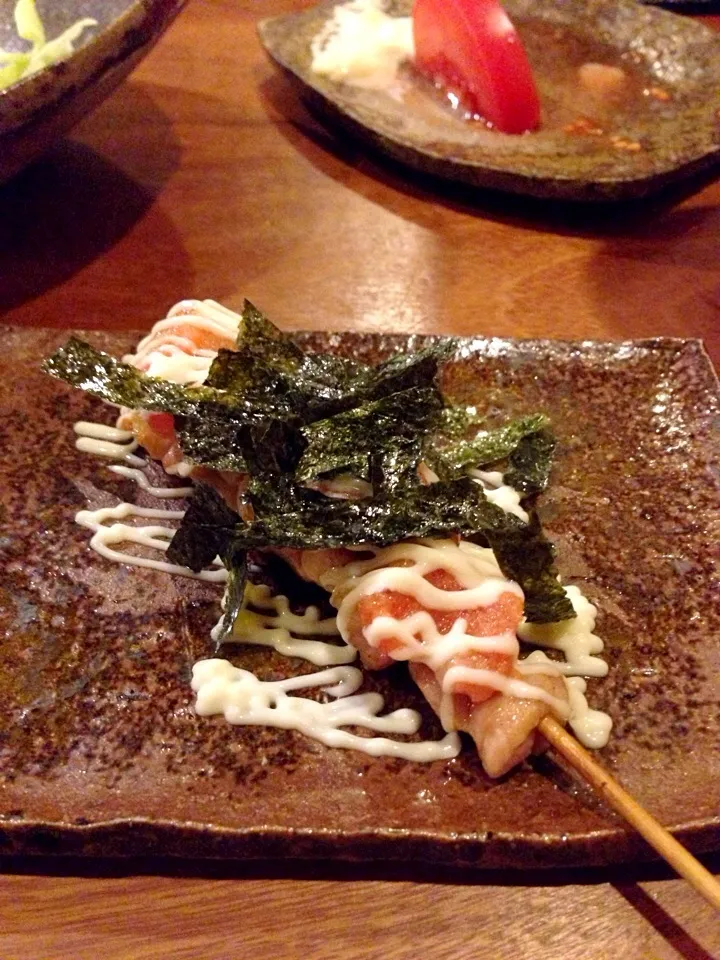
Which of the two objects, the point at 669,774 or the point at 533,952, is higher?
the point at 669,774

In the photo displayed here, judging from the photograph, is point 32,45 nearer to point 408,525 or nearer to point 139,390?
point 139,390

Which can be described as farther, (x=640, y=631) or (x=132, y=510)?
(x=132, y=510)

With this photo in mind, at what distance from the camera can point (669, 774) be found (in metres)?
1.64

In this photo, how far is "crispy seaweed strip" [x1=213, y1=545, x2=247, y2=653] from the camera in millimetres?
1830

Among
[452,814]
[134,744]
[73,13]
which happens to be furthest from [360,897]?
[73,13]

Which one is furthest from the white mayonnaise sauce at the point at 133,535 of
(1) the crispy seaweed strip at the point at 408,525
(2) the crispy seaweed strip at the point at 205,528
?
(1) the crispy seaweed strip at the point at 408,525

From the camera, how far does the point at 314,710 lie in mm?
1762

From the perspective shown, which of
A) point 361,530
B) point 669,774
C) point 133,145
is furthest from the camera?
point 133,145

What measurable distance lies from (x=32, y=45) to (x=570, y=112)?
2.43 metres

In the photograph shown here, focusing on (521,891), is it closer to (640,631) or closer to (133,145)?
(640,631)

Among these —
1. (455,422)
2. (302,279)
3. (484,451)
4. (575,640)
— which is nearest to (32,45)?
(302,279)

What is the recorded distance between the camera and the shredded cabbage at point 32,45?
11.0ft

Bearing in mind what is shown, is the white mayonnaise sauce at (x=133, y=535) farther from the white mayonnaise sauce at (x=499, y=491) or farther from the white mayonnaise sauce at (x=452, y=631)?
the white mayonnaise sauce at (x=499, y=491)

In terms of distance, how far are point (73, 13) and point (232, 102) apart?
2.97 feet
